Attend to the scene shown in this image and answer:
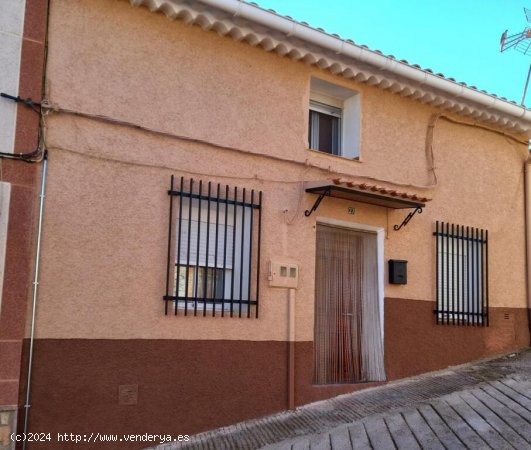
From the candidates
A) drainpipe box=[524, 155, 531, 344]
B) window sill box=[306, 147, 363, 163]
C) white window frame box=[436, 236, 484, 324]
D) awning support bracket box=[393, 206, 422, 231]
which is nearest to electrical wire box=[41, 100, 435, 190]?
window sill box=[306, 147, 363, 163]

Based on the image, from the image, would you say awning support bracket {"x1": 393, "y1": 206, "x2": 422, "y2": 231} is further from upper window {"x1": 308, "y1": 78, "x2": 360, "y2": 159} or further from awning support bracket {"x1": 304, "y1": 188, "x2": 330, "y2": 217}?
awning support bracket {"x1": 304, "y1": 188, "x2": 330, "y2": 217}

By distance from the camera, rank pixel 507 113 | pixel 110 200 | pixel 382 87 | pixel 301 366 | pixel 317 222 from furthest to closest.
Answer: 1. pixel 507 113
2. pixel 382 87
3. pixel 317 222
4. pixel 301 366
5. pixel 110 200

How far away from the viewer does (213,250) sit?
6.85 m

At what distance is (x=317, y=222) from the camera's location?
25.6 feet

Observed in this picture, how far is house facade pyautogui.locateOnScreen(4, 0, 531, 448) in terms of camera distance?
19.5 ft

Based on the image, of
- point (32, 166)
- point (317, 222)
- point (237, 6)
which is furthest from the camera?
point (317, 222)

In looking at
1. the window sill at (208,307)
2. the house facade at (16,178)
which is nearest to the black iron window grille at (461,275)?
the window sill at (208,307)

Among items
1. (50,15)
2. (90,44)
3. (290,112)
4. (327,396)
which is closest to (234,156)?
(290,112)

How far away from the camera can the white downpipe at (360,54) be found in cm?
673

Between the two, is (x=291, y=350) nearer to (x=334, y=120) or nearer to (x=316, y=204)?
(x=316, y=204)

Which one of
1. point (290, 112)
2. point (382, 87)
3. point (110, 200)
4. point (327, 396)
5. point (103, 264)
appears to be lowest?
point (327, 396)

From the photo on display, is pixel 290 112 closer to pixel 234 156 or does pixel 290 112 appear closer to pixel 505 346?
pixel 234 156

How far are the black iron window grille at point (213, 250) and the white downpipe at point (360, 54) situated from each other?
2024 millimetres

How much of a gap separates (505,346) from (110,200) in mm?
6919
